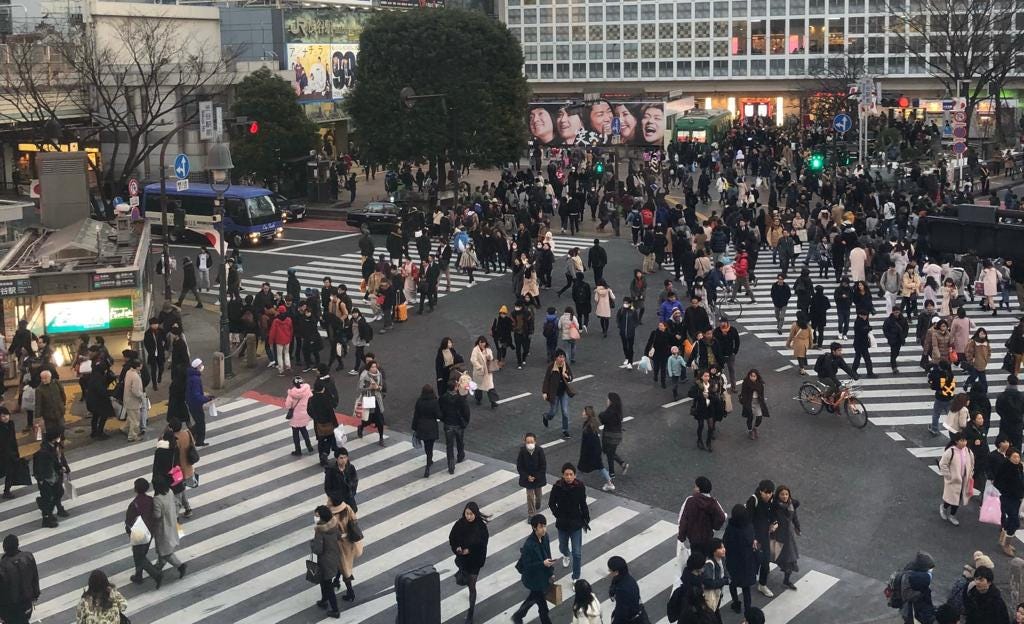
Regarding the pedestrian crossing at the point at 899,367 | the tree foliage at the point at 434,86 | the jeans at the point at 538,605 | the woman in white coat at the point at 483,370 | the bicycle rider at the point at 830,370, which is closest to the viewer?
the jeans at the point at 538,605

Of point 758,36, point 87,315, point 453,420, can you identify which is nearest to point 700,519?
point 453,420

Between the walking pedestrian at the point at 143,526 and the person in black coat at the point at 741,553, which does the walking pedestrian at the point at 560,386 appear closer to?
the person in black coat at the point at 741,553

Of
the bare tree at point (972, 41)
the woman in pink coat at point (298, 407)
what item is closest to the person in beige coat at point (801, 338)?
the woman in pink coat at point (298, 407)

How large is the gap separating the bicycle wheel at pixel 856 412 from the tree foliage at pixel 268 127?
120 ft

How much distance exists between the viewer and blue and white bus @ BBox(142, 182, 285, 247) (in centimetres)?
4453

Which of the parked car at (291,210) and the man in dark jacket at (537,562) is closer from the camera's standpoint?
the man in dark jacket at (537,562)

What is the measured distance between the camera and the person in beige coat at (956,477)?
17359 mm

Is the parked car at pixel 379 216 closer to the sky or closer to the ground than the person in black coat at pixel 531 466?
closer to the sky

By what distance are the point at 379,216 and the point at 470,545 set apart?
3375 centimetres

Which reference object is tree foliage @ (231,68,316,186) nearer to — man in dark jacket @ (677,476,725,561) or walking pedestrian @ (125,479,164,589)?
walking pedestrian @ (125,479,164,589)

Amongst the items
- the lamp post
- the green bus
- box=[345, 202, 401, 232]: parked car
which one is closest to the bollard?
the lamp post

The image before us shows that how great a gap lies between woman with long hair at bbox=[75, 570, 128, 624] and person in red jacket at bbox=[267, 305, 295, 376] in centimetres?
1415

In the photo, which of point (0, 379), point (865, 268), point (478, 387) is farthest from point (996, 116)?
point (0, 379)

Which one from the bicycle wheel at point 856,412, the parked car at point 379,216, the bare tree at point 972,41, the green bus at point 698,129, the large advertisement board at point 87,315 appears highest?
the bare tree at point 972,41
